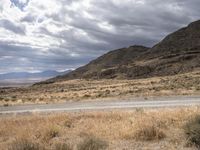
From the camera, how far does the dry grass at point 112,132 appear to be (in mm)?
12359

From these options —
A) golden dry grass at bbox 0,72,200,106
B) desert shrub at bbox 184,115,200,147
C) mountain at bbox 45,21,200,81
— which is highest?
mountain at bbox 45,21,200,81

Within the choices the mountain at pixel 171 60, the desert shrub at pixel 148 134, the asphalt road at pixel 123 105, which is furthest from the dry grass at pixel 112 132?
the mountain at pixel 171 60

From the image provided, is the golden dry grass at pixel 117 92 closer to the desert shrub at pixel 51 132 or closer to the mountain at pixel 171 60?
the desert shrub at pixel 51 132

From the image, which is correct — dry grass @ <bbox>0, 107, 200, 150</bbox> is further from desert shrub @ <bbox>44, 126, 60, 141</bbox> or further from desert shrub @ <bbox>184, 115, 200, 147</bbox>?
desert shrub @ <bbox>184, 115, 200, 147</bbox>

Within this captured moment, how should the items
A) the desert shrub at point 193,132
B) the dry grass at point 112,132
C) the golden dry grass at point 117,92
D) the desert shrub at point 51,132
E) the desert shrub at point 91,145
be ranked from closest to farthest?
the desert shrub at point 91,145, the desert shrub at point 193,132, the dry grass at point 112,132, the desert shrub at point 51,132, the golden dry grass at point 117,92

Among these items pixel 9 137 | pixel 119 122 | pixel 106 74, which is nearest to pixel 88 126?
pixel 119 122

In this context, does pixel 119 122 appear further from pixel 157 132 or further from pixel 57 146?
pixel 57 146

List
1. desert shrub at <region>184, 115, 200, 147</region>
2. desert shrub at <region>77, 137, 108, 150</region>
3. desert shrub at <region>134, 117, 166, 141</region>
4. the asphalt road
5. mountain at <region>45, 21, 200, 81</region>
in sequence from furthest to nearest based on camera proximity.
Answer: mountain at <region>45, 21, 200, 81</region> < the asphalt road < desert shrub at <region>134, 117, 166, 141</region> < desert shrub at <region>184, 115, 200, 147</region> < desert shrub at <region>77, 137, 108, 150</region>

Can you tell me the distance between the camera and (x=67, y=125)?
56.4 ft

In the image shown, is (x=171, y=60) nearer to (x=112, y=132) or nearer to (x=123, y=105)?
(x=123, y=105)

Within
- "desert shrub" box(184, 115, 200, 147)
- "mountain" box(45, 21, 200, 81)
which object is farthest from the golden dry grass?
"mountain" box(45, 21, 200, 81)

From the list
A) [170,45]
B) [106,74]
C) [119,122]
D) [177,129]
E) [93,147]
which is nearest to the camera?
[93,147]

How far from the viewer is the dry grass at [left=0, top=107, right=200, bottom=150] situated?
12.4m

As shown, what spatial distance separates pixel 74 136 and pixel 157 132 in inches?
124
